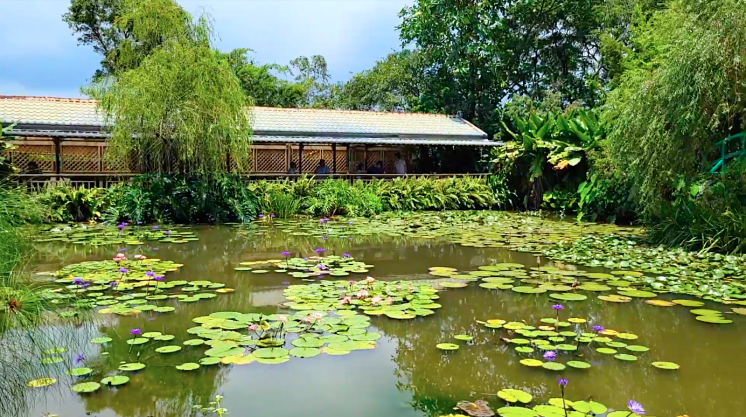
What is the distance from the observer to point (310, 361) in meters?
3.77

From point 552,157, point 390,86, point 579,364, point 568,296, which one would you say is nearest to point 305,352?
point 579,364

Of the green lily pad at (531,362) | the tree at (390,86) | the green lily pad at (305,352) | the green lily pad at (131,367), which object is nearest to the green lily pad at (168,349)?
the green lily pad at (131,367)

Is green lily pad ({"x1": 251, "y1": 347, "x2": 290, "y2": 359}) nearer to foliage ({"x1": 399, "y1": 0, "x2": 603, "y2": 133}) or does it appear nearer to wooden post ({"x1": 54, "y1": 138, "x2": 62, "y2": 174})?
wooden post ({"x1": 54, "y1": 138, "x2": 62, "y2": 174})

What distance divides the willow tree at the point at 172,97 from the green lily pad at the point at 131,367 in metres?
8.43

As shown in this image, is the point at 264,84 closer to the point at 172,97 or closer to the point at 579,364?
the point at 172,97

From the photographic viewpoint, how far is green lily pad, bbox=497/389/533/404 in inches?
122

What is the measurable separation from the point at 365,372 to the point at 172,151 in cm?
981

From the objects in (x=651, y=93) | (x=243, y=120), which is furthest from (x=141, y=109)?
(x=651, y=93)

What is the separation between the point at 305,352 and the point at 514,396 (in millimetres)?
1409

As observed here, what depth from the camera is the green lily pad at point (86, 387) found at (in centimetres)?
320

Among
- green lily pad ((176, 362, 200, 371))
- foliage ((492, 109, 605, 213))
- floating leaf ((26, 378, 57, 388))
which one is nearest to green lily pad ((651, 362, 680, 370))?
green lily pad ((176, 362, 200, 371))

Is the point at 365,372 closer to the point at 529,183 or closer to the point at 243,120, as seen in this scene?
the point at 243,120

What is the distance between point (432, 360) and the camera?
152 inches

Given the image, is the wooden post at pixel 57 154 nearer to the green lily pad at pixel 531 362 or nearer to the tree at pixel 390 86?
the green lily pad at pixel 531 362
